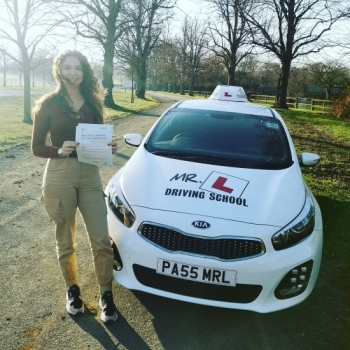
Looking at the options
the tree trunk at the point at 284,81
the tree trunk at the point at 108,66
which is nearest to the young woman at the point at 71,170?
the tree trunk at the point at 108,66

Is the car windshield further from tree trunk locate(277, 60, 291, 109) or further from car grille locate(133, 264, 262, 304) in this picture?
tree trunk locate(277, 60, 291, 109)

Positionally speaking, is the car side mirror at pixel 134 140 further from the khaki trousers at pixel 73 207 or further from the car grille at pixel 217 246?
the car grille at pixel 217 246

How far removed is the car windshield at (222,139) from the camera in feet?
12.3

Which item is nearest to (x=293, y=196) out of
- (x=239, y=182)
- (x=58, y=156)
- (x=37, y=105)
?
(x=239, y=182)

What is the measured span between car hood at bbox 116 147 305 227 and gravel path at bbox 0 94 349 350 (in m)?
0.84

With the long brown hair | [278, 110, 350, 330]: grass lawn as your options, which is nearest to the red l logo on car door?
the long brown hair

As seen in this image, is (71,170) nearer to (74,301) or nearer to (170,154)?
(74,301)

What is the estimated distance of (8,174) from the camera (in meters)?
6.83

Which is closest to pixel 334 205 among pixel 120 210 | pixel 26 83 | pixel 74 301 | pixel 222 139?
pixel 222 139

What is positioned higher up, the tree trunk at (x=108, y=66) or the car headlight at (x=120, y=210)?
the tree trunk at (x=108, y=66)

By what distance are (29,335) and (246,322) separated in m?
1.63

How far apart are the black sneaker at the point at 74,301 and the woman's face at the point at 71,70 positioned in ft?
5.29

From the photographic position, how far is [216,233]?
2680mm

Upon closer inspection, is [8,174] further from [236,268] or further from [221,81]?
[221,81]
